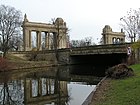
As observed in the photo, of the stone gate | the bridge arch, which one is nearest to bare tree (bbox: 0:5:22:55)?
the stone gate

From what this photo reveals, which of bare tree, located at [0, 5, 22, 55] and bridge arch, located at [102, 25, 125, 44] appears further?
bridge arch, located at [102, 25, 125, 44]

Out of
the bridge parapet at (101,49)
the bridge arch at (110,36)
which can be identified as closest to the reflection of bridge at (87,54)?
the bridge parapet at (101,49)

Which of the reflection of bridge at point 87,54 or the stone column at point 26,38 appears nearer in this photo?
the reflection of bridge at point 87,54

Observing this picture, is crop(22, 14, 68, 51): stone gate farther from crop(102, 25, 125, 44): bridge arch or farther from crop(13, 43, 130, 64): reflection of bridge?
crop(102, 25, 125, 44): bridge arch

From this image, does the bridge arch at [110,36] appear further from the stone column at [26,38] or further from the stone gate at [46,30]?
the stone column at [26,38]

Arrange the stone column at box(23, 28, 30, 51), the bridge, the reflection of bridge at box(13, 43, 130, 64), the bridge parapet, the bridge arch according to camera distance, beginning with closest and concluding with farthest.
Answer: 1. the bridge parapet
2. the bridge
3. the reflection of bridge at box(13, 43, 130, 64)
4. the stone column at box(23, 28, 30, 51)
5. the bridge arch

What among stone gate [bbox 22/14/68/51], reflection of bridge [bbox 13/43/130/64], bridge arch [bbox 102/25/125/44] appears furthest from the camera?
bridge arch [bbox 102/25/125/44]

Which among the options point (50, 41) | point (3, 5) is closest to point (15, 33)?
point (3, 5)

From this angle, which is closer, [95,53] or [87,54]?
[95,53]

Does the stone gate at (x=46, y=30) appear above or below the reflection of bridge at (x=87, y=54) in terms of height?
above

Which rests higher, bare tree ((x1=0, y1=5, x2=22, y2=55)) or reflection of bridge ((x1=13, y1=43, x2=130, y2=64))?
bare tree ((x1=0, y1=5, x2=22, y2=55))

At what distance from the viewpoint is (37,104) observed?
2014cm

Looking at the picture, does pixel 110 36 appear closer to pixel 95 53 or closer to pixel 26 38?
pixel 26 38

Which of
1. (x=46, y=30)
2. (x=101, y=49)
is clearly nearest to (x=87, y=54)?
(x=101, y=49)
